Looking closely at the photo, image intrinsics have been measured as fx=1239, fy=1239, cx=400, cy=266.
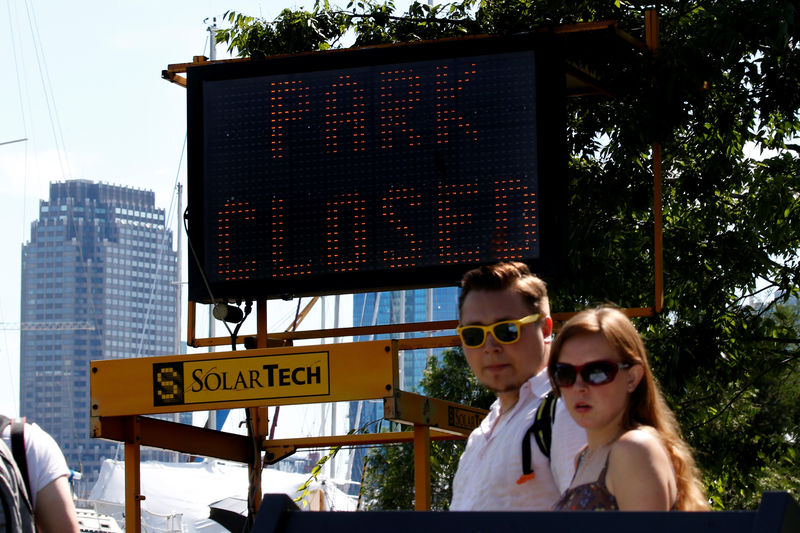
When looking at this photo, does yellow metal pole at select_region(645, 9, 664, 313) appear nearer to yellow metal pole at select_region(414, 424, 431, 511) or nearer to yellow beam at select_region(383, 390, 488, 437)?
yellow beam at select_region(383, 390, 488, 437)

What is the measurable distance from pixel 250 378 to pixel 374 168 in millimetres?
1431

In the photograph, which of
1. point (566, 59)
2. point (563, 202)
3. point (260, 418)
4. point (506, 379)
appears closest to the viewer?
point (506, 379)

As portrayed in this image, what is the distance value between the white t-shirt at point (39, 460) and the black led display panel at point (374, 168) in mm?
2933

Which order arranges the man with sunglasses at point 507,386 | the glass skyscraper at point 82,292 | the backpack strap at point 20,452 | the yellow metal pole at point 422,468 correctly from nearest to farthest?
the man with sunglasses at point 507,386 < the backpack strap at point 20,452 < the yellow metal pole at point 422,468 < the glass skyscraper at point 82,292

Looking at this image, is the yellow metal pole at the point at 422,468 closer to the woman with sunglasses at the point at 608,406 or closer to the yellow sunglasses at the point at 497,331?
the yellow sunglasses at the point at 497,331

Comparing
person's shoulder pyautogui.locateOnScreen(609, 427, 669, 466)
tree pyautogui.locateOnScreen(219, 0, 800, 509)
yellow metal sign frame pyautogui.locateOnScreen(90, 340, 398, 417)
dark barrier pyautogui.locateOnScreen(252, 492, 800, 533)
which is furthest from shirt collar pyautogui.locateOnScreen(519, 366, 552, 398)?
tree pyautogui.locateOnScreen(219, 0, 800, 509)

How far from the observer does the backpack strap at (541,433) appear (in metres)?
2.95

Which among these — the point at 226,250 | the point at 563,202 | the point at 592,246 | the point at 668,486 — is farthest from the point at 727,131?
the point at 668,486

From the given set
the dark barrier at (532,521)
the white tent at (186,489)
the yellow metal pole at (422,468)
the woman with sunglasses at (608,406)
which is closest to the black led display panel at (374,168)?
the yellow metal pole at (422,468)

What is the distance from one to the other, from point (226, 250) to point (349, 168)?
2.64 ft

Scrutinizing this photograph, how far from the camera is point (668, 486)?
2.40 m

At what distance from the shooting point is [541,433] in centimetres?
299

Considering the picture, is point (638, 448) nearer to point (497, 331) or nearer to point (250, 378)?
point (497, 331)

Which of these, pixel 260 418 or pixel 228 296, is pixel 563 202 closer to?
pixel 228 296
